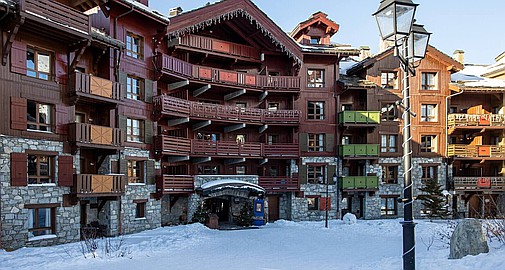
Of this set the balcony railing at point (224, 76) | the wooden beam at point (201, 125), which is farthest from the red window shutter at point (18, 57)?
the wooden beam at point (201, 125)

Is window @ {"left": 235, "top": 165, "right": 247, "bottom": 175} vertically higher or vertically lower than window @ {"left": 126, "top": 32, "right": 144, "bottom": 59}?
lower

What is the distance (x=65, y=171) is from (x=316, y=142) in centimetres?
1975

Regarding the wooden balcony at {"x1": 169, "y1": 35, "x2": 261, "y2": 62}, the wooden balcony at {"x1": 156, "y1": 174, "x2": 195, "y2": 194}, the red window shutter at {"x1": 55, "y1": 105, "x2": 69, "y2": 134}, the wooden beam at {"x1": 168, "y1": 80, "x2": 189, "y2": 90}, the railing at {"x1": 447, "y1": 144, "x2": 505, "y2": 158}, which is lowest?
the wooden balcony at {"x1": 156, "y1": 174, "x2": 195, "y2": 194}

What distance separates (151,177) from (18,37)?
11.1 m

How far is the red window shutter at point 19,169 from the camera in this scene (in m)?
18.5

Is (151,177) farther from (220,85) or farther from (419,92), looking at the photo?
(419,92)

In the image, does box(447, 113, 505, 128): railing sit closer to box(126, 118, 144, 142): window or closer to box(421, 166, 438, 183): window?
box(421, 166, 438, 183): window

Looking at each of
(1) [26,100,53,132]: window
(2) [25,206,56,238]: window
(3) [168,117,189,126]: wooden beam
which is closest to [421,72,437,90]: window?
(3) [168,117,189,126]: wooden beam

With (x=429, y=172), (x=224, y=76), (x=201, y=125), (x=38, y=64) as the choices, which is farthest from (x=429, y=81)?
(x=38, y=64)

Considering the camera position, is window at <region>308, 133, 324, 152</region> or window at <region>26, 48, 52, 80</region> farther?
window at <region>308, 133, 324, 152</region>

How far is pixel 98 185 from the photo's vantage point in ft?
70.2

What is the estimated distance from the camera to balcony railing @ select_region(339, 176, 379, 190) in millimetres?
33094

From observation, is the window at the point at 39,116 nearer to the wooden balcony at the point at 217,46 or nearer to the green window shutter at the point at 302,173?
the wooden balcony at the point at 217,46

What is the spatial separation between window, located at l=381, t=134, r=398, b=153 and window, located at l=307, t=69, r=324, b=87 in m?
7.04
